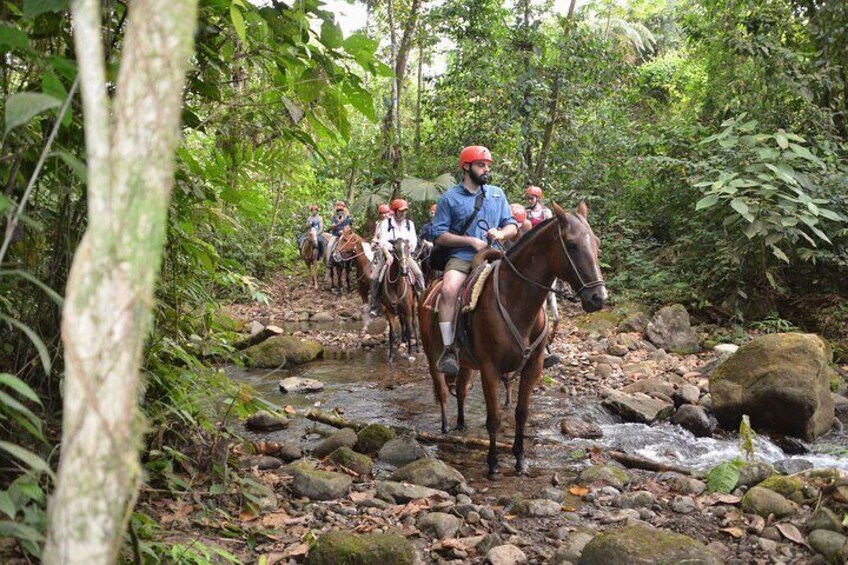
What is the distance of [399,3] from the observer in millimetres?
20000

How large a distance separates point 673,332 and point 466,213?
22.9 ft

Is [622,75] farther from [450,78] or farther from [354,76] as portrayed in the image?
[354,76]

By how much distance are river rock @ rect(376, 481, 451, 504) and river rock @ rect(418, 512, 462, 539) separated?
0.49m

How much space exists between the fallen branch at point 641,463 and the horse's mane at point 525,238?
2.29 m

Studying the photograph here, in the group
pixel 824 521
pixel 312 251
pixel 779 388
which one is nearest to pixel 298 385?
pixel 779 388

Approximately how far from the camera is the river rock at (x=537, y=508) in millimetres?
4852

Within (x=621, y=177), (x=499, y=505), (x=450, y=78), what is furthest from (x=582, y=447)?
(x=450, y=78)

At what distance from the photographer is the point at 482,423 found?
26.0 feet

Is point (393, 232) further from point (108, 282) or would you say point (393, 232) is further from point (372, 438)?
point (108, 282)

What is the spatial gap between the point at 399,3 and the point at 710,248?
1223cm

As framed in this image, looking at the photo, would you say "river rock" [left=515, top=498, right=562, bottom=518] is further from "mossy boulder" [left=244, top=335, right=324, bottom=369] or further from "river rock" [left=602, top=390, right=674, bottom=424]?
"mossy boulder" [left=244, top=335, right=324, bottom=369]

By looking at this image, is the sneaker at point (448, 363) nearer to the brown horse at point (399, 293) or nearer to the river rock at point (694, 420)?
the river rock at point (694, 420)

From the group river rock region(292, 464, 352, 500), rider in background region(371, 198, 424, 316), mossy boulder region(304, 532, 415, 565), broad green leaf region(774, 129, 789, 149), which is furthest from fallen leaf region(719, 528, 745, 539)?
broad green leaf region(774, 129, 789, 149)

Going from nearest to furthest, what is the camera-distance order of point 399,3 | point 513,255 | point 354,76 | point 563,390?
point 354,76 → point 513,255 → point 563,390 → point 399,3
